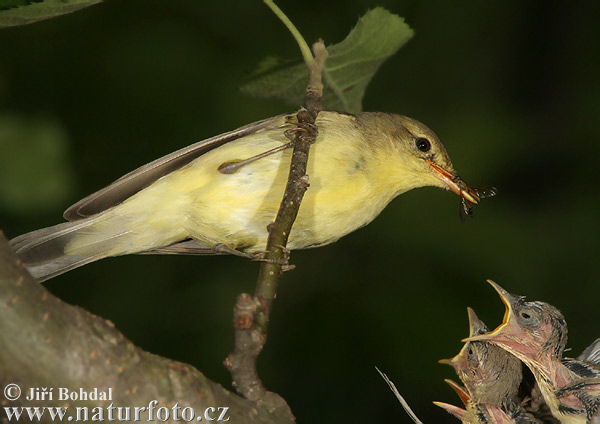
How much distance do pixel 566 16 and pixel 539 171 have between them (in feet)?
4.49

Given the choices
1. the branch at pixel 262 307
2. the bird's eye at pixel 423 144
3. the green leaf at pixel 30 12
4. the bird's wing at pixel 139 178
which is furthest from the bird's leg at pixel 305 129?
the green leaf at pixel 30 12

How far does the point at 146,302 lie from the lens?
18.0 feet

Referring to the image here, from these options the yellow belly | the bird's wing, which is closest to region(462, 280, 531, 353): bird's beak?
the yellow belly

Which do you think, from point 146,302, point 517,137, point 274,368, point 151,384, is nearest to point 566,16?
point 517,137

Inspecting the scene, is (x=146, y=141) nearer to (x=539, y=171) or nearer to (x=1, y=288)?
(x=539, y=171)

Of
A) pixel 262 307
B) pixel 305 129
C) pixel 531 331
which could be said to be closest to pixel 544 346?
pixel 531 331

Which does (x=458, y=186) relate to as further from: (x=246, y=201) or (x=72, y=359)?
(x=72, y=359)

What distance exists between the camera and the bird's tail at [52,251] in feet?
12.0

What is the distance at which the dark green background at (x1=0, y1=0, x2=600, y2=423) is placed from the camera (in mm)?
5277

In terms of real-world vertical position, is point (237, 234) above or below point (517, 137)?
below

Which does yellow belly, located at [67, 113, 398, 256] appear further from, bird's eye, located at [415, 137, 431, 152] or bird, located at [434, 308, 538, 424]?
bird, located at [434, 308, 538, 424]

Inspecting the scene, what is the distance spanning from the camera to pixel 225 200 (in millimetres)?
3703

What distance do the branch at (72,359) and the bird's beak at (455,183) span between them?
2449 mm

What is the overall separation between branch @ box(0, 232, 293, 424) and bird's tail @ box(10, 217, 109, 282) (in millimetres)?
1929
